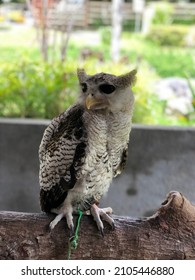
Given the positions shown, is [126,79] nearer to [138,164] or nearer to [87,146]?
[87,146]

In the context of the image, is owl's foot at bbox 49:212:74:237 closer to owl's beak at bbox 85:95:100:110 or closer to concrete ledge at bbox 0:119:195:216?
owl's beak at bbox 85:95:100:110

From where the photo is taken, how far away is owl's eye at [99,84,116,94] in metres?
1.43

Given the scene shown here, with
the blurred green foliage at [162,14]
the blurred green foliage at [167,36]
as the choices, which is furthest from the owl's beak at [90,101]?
the blurred green foliage at [162,14]

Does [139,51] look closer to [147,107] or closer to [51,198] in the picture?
[147,107]

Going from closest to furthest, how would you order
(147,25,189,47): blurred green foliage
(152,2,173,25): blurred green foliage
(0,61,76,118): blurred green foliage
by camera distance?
(0,61,76,118): blurred green foliage < (147,25,189,47): blurred green foliage < (152,2,173,25): blurred green foliage

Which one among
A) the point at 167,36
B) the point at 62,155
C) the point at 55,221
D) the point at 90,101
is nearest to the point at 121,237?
the point at 55,221

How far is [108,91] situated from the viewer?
1.43 metres

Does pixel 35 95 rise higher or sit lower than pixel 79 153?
lower

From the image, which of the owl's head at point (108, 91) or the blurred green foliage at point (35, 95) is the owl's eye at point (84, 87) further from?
the blurred green foliage at point (35, 95)

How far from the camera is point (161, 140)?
122 inches

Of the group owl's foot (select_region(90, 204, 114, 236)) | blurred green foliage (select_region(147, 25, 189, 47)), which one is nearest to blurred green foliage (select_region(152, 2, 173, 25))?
blurred green foliage (select_region(147, 25, 189, 47))

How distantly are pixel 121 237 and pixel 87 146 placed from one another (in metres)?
0.30

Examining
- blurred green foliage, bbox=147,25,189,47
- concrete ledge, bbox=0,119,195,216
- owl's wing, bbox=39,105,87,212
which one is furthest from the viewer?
blurred green foliage, bbox=147,25,189,47

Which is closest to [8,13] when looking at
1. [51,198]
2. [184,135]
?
[184,135]
